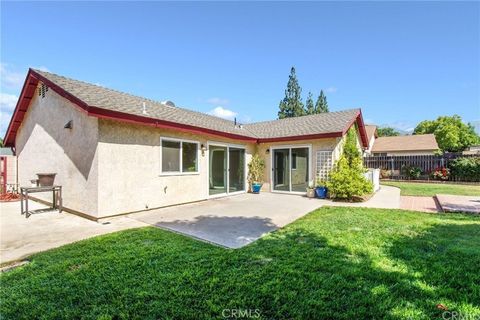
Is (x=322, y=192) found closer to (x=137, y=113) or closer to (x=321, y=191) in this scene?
(x=321, y=191)

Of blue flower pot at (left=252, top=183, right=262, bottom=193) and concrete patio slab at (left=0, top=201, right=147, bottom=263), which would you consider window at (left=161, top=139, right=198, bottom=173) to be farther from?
blue flower pot at (left=252, top=183, right=262, bottom=193)

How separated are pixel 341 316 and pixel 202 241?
3196 millimetres

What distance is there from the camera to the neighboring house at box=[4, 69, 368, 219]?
23.7 feet

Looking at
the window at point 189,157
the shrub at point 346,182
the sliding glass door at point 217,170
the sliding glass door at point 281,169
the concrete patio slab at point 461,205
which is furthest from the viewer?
the sliding glass door at point 281,169

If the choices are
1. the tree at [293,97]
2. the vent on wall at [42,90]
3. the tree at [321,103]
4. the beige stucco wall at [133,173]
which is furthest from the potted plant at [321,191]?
the tree at [321,103]

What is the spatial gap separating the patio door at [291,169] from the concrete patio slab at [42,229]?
8.48m

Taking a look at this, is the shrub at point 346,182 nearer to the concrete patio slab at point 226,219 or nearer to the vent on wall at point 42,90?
the concrete patio slab at point 226,219

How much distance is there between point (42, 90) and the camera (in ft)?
31.0

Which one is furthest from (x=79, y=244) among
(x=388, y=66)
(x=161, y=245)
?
(x=388, y=66)

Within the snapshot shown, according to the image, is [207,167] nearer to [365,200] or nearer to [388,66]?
[365,200]

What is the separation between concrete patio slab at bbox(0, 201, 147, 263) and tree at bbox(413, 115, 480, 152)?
51526mm

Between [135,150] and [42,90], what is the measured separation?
5407 millimetres

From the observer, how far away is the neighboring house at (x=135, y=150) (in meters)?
7.23

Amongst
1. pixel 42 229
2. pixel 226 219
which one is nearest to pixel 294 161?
pixel 226 219
